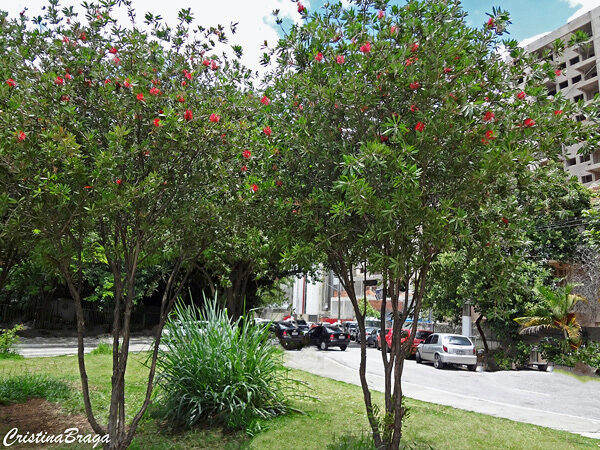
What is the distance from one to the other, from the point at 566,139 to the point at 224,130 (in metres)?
3.47

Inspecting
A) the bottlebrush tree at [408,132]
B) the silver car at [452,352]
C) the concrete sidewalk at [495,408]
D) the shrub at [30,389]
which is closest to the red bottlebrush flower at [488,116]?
the bottlebrush tree at [408,132]

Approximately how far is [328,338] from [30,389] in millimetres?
20027

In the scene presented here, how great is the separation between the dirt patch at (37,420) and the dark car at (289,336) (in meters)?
17.7

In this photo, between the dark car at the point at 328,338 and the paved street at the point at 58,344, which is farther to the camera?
the dark car at the point at 328,338

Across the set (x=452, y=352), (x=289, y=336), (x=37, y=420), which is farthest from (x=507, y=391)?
(x=37, y=420)

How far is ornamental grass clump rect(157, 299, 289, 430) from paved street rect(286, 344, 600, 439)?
17.0ft

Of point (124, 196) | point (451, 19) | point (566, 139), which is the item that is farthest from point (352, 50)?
point (124, 196)

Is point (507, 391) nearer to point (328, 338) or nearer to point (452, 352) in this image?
point (452, 352)

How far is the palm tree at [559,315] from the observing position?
19.4 meters

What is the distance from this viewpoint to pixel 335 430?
22.8 feet

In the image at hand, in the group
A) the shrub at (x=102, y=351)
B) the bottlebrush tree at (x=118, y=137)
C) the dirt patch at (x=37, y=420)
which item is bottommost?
the dirt patch at (x=37, y=420)

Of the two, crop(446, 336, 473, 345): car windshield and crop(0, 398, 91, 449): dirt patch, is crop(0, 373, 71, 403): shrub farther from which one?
crop(446, 336, 473, 345): car windshield

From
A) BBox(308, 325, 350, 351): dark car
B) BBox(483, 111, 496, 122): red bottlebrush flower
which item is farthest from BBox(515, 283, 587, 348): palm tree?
BBox(483, 111, 496, 122): red bottlebrush flower

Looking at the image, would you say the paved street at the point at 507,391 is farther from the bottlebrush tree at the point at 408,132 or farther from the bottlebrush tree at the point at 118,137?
the bottlebrush tree at the point at 118,137
